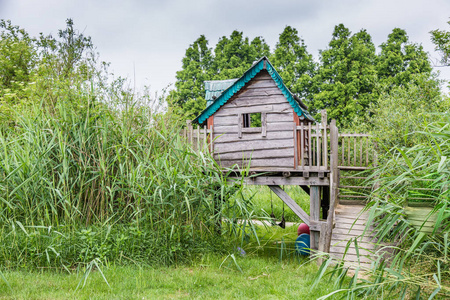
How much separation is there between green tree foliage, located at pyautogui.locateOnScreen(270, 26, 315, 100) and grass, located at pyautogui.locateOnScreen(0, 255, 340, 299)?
1886 cm

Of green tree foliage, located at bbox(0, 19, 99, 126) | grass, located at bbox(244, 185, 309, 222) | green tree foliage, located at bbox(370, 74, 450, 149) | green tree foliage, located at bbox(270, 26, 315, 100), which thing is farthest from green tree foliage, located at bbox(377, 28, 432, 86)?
green tree foliage, located at bbox(0, 19, 99, 126)

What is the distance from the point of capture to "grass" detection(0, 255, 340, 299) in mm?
5164

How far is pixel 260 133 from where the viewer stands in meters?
9.61

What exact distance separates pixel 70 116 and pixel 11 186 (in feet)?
5.30

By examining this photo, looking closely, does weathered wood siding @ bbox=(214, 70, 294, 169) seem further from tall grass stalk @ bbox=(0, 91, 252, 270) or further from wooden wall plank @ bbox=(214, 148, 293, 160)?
tall grass stalk @ bbox=(0, 91, 252, 270)

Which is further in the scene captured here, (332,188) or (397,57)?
(397,57)

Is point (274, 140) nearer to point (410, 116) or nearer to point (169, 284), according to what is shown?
point (410, 116)

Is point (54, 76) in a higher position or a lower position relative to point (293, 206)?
higher

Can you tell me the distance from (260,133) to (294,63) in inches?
651

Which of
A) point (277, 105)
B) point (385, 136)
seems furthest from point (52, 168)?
point (385, 136)

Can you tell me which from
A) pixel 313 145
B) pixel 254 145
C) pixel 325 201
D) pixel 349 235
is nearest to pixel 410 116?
pixel 313 145

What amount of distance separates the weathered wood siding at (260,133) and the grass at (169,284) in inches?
135

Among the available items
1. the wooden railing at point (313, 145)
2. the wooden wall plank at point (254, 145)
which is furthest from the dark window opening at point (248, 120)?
the wooden railing at point (313, 145)

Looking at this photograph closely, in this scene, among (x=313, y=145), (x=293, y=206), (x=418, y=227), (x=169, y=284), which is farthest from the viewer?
(x=293, y=206)
